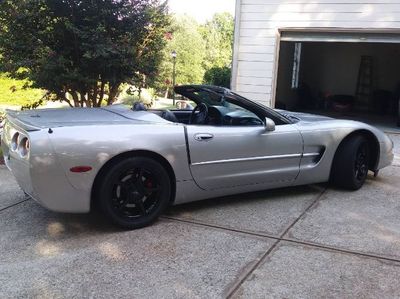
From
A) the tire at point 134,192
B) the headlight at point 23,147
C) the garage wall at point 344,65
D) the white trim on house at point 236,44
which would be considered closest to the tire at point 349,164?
the tire at point 134,192

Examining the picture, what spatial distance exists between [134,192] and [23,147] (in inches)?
37.9

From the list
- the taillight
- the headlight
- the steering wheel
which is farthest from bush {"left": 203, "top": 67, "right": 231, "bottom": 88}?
the headlight

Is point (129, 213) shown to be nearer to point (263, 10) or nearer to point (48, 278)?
point (48, 278)

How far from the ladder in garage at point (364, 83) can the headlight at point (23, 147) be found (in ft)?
51.5

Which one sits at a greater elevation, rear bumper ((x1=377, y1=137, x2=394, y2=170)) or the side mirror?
the side mirror

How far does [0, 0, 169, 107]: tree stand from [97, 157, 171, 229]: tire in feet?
11.1

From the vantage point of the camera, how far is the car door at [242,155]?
4062 millimetres

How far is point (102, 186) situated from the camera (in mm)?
3594

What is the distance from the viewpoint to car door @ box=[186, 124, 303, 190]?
4.06 meters

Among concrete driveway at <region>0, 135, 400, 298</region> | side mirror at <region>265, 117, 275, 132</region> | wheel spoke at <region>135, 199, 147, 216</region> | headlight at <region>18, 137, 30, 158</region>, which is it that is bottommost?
concrete driveway at <region>0, 135, 400, 298</region>

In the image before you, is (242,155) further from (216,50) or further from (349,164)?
(216,50)

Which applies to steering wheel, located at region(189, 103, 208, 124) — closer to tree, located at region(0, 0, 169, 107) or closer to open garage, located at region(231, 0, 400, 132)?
tree, located at region(0, 0, 169, 107)

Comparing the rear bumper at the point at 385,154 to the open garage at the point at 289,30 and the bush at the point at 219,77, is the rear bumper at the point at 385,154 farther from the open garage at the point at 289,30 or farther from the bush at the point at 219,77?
the bush at the point at 219,77

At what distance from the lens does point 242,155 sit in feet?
14.1
